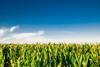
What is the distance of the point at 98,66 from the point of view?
11.2 meters

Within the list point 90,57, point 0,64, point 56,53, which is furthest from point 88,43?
point 0,64

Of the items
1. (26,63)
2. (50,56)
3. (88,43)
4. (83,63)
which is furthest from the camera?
(88,43)

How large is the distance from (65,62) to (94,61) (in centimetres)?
266

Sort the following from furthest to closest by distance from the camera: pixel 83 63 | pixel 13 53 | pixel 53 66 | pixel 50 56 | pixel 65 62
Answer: pixel 13 53 < pixel 50 56 < pixel 65 62 < pixel 53 66 < pixel 83 63

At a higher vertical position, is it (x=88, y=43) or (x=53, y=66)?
(x=88, y=43)

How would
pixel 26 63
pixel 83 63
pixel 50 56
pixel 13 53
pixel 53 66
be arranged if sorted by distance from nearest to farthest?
pixel 83 63 → pixel 26 63 → pixel 53 66 → pixel 50 56 → pixel 13 53

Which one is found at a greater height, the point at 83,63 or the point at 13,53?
the point at 13,53

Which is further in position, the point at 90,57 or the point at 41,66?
the point at 90,57

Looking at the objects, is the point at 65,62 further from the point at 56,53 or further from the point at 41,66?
the point at 41,66

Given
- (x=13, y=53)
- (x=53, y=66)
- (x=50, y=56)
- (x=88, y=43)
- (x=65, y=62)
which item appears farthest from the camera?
(x=88, y=43)

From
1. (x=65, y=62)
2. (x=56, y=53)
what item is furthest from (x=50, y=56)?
(x=65, y=62)

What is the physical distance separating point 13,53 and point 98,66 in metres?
8.24

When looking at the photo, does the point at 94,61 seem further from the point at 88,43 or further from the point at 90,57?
the point at 88,43

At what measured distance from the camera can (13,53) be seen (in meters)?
17.9
